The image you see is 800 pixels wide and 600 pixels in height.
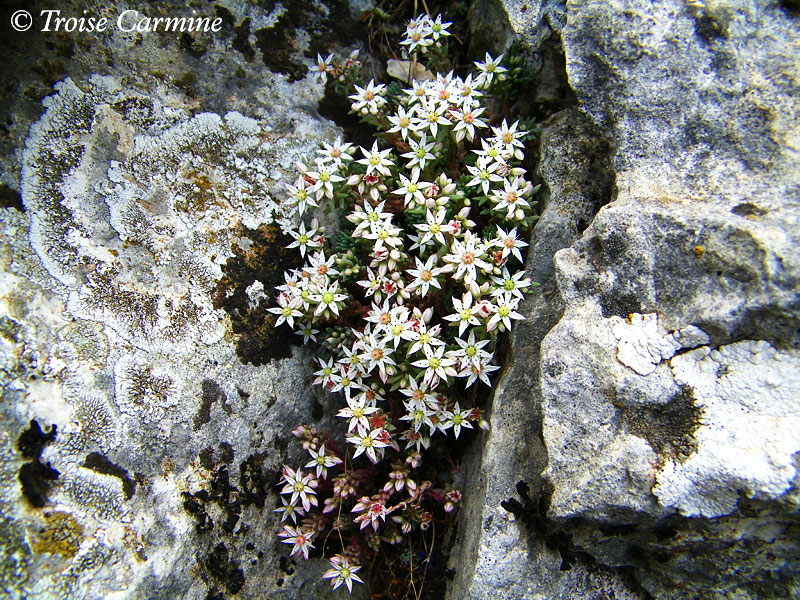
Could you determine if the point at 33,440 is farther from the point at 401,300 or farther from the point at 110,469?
the point at 401,300

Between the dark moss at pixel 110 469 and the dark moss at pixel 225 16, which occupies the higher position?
the dark moss at pixel 225 16

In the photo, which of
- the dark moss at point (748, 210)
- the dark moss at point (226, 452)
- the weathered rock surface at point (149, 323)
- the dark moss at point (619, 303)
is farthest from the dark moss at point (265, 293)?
the dark moss at point (748, 210)

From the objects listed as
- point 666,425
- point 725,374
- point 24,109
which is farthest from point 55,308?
point 725,374

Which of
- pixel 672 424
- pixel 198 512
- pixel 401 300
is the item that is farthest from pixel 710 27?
pixel 198 512

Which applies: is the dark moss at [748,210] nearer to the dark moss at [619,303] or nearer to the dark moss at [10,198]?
the dark moss at [619,303]

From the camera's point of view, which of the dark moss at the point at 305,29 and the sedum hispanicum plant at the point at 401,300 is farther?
the dark moss at the point at 305,29

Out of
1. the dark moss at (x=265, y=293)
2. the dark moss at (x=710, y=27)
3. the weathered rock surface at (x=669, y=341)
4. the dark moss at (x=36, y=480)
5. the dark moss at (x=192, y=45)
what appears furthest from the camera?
the dark moss at (x=192, y=45)
